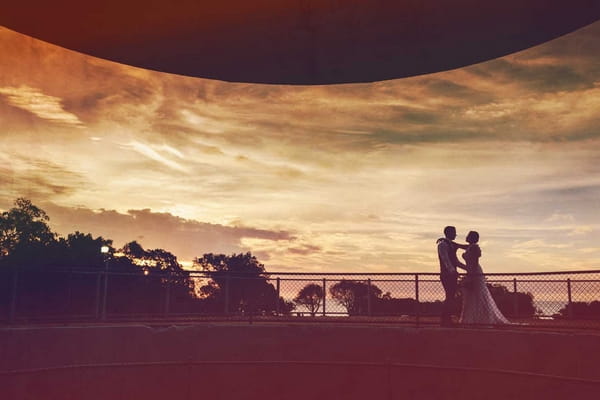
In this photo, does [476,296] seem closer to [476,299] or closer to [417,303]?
[476,299]

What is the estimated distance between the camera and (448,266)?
1568 cm

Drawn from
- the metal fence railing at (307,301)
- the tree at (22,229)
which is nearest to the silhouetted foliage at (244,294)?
the metal fence railing at (307,301)

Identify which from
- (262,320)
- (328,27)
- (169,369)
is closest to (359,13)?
(328,27)

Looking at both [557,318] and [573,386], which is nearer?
[573,386]

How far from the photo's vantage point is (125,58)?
54.1 feet

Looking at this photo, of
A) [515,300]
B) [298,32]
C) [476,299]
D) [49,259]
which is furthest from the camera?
[49,259]

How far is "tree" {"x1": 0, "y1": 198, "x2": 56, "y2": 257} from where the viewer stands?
173ft

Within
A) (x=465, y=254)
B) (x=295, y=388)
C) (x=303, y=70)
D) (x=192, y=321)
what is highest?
(x=303, y=70)

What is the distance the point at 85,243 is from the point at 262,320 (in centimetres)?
3721

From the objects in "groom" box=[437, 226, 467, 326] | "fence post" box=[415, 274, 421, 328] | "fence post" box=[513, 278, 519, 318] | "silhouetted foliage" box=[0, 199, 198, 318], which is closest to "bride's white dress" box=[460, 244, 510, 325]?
"groom" box=[437, 226, 467, 326]

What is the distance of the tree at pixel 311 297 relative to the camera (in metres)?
17.9

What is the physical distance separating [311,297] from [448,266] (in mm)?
4498

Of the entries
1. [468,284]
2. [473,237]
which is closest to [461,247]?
[473,237]

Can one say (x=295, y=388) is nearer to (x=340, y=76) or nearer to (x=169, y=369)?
(x=169, y=369)
